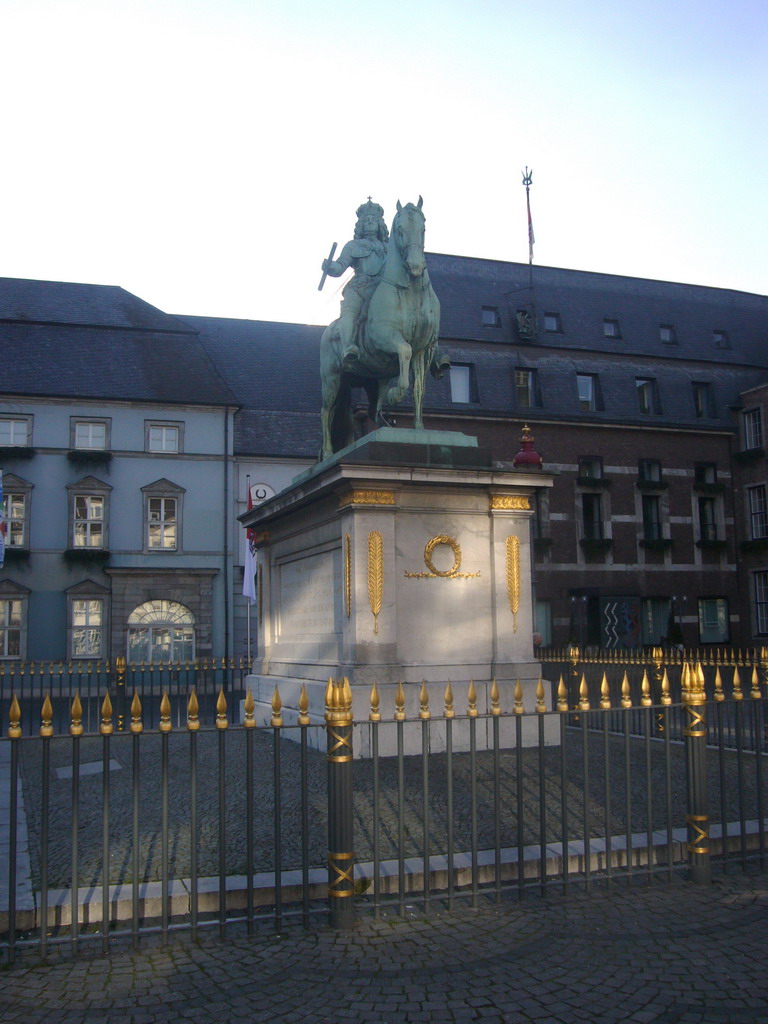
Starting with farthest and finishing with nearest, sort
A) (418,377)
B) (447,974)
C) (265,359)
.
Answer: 1. (265,359)
2. (418,377)
3. (447,974)

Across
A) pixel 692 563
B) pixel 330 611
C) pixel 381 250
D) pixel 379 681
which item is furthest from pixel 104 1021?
pixel 692 563

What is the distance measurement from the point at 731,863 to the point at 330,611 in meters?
6.03

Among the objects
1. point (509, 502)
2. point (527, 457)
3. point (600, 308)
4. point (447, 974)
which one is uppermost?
point (600, 308)

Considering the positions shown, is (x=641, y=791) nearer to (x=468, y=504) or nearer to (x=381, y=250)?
(x=468, y=504)

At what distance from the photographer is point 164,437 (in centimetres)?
3775

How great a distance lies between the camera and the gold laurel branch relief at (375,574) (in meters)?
10.7

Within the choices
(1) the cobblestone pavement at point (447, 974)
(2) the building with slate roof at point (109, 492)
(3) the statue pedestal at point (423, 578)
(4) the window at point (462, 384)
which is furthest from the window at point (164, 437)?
(1) the cobblestone pavement at point (447, 974)

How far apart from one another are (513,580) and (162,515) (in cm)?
2795

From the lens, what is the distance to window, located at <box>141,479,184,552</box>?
122 feet

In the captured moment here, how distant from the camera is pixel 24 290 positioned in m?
39.7

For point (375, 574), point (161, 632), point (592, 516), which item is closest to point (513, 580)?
point (375, 574)

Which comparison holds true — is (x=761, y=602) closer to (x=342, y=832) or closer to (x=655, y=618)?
(x=655, y=618)

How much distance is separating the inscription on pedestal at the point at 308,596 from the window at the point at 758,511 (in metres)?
31.2

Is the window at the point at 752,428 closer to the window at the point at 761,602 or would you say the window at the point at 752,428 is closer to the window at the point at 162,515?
the window at the point at 761,602
